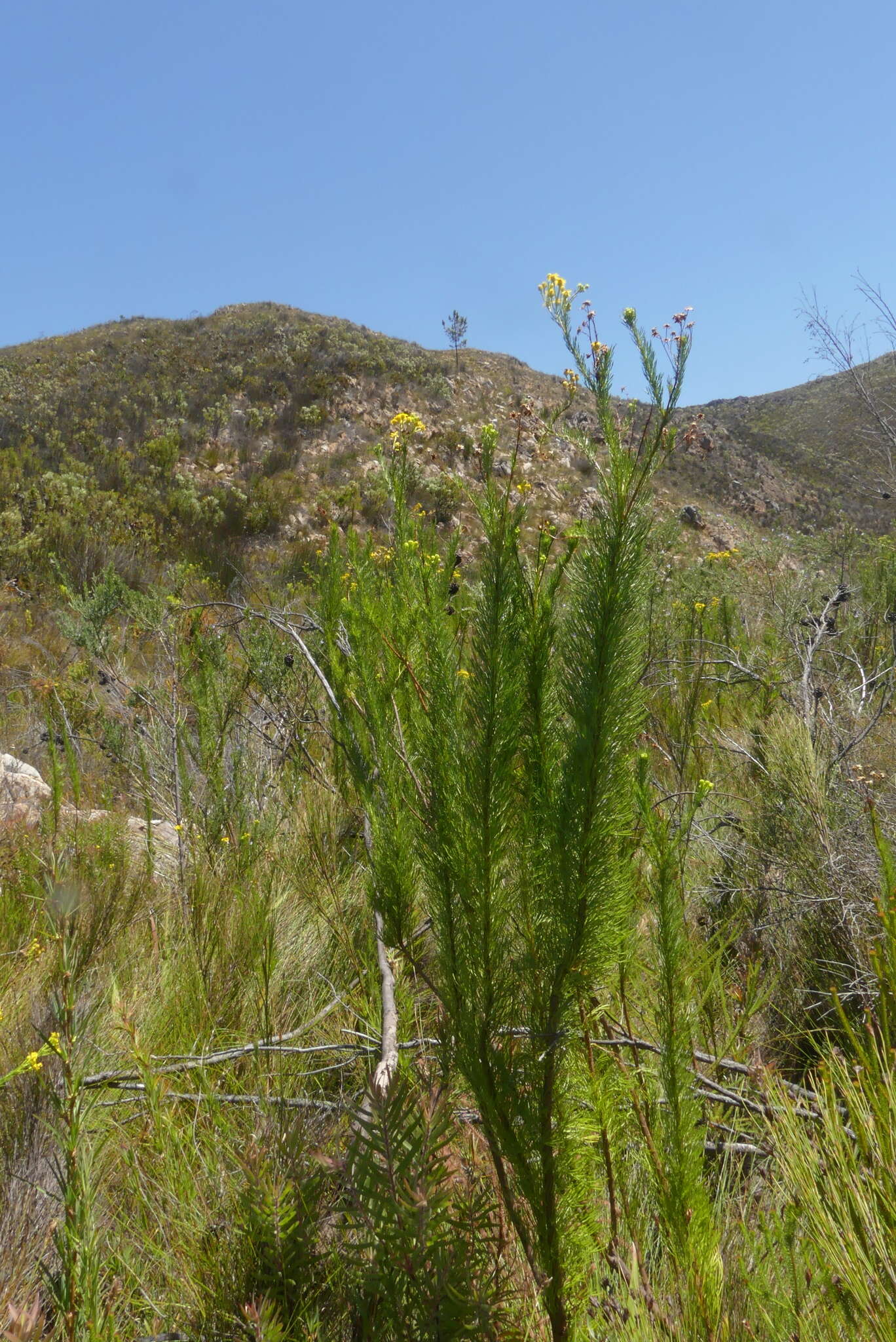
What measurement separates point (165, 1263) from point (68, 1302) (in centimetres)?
57

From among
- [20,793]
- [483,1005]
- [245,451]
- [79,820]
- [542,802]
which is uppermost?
[245,451]

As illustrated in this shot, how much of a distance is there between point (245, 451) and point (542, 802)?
1721 cm

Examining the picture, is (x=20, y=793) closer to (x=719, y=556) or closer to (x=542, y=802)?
(x=542, y=802)

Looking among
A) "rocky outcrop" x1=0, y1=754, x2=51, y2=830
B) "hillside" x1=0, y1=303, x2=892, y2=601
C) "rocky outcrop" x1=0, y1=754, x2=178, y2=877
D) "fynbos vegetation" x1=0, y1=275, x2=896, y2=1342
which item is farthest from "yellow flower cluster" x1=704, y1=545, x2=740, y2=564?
"rocky outcrop" x1=0, y1=754, x2=51, y2=830

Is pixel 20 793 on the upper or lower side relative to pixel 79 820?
lower

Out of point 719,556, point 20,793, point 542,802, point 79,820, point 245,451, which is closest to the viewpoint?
point 542,802

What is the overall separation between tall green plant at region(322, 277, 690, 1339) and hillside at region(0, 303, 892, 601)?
5.22m

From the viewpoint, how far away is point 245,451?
16578mm

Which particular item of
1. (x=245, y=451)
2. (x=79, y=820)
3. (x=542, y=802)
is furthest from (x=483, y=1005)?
(x=245, y=451)

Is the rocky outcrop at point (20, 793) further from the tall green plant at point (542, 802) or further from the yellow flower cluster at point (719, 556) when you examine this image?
the yellow flower cluster at point (719, 556)

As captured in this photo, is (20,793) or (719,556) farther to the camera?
(719,556)

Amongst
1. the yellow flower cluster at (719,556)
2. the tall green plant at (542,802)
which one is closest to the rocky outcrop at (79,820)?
the tall green plant at (542,802)

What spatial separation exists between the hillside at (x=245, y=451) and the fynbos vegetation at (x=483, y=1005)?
13.0ft

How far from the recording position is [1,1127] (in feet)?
4.81
